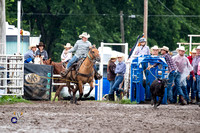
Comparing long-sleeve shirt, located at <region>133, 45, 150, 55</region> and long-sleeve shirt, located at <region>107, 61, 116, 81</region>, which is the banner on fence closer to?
long-sleeve shirt, located at <region>107, 61, 116, 81</region>

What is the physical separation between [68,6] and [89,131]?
29404mm

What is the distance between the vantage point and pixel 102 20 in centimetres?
4131

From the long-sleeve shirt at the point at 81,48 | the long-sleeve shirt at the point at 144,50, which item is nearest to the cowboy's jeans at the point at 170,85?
the long-sleeve shirt at the point at 144,50

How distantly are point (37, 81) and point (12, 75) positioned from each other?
1125mm

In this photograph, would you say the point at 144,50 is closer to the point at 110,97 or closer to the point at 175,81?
the point at 175,81

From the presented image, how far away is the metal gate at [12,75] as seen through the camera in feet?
59.5

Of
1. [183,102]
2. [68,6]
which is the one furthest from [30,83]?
[68,6]

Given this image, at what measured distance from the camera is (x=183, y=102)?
1811cm

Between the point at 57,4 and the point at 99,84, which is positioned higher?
the point at 57,4

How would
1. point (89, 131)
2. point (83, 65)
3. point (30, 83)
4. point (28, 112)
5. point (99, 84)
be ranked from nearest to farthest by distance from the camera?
point (89, 131), point (28, 112), point (83, 65), point (30, 83), point (99, 84)

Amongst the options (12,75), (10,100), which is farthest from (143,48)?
Result: (10,100)

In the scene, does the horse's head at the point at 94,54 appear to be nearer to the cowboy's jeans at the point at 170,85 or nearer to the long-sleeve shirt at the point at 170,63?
the long-sleeve shirt at the point at 170,63

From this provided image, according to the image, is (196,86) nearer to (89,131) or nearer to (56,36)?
(89,131)

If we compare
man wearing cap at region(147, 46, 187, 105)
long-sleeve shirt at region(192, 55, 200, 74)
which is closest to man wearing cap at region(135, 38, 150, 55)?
man wearing cap at region(147, 46, 187, 105)
